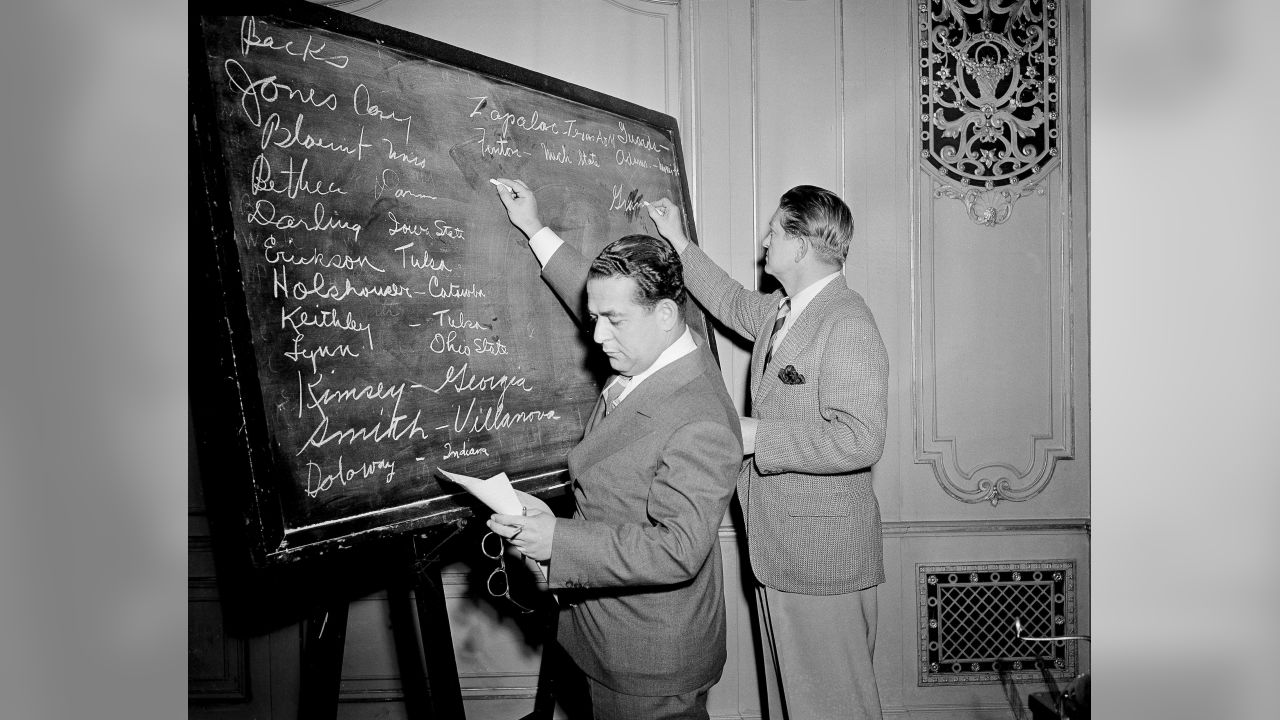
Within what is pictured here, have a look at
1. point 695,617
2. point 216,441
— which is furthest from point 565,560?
point 216,441

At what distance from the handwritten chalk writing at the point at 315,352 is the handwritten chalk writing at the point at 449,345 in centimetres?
19

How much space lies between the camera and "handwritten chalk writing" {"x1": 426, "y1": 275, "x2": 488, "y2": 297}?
5.08 feet

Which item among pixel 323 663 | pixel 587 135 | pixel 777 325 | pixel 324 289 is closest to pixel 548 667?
pixel 323 663

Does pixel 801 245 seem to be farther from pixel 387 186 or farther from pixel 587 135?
pixel 387 186

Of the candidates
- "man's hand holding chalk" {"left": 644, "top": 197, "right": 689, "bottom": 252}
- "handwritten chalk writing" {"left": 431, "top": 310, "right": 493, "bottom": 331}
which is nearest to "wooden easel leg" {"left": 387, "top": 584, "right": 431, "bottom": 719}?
"handwritten chalk writing" {"left": 431, "top": 310, "right": 493, "bottom": 331}

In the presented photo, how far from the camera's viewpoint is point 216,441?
7.64 feet

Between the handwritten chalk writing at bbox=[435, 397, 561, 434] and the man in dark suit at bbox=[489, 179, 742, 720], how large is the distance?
0.20 metres

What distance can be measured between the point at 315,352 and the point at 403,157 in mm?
438

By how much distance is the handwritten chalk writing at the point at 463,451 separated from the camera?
155 centimetres

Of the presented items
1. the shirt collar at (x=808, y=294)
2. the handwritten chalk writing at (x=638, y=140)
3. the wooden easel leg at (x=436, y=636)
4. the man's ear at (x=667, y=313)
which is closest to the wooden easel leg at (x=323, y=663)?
the wooden easel leg at (x=436, y=636)

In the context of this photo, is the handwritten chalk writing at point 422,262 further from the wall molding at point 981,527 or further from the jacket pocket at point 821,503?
→ the wall molding at point 981,527

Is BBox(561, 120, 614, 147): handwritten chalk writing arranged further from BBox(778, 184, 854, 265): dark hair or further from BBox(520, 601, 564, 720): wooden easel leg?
BBox(520, 601, 564, 720): wooden easel leg
